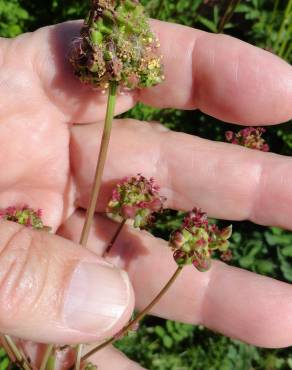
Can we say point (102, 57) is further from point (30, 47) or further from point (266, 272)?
point (266, 272)

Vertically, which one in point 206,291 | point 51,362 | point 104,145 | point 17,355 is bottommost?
point 51,362

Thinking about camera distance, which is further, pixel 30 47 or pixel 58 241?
pixel 30 47

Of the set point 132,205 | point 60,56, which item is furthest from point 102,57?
point 132,205

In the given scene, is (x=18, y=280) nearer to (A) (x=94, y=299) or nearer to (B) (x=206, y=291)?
(A) (x=94, y=299)

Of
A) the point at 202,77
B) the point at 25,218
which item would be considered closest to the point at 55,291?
the point at 25,218

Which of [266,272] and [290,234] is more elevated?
[290,234]

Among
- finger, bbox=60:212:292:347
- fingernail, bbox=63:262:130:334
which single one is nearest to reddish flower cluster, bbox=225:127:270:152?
finger, bbox=60:212:292:347

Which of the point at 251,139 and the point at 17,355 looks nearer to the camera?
the point at 17,355
